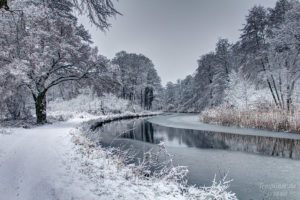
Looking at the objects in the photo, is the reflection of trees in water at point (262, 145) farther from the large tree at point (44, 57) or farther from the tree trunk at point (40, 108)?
the tree trunk at point (40, 108)

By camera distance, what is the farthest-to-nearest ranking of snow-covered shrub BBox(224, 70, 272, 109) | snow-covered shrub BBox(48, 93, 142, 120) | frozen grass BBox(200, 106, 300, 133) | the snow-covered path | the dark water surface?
1. snow-covered shrub BBox(48, 93, 142, 120)
2. snow-covered shrub BBox(224, 70, 272, 109)
3. frozen grass BBox(200, 106, 300, 133)
4. the dark water surface
5. the snow-covered path

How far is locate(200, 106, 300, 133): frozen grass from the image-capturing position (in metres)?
10.1

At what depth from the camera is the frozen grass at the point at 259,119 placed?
10078 millimetres

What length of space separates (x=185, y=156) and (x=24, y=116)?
48.8ft

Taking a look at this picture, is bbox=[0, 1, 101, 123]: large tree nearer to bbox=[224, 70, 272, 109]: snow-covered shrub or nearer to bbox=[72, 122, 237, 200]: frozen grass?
bbox=[72, 122, 237, 200]: frozen grass

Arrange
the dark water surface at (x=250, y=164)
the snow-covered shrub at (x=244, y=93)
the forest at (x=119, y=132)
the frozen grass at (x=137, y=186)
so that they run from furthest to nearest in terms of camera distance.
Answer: the snow-covered shrub at (x=244, y=93) < the dark water surface at (x=250, y=164) < the forest at (x=119, y=132) < the frozen grass at (x=137, y=186)

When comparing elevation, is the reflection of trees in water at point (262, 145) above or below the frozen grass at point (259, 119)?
below

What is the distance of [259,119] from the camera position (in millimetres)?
11742

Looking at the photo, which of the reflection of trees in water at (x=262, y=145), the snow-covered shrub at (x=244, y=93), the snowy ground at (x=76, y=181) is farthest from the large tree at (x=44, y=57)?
the snow-covered shrub at (x=244, y=93)

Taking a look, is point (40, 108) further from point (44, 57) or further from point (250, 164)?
point (250, 164)

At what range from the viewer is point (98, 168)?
411 centimetres

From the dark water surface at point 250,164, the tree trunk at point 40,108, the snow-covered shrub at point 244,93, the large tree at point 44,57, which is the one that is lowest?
the dark water surface at point 250,164

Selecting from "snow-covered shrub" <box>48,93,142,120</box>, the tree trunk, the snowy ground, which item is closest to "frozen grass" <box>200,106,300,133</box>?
the snowy ground

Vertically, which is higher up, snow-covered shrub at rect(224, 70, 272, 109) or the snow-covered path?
snow-covered shrub at rect(224, 70, 272, 109)
